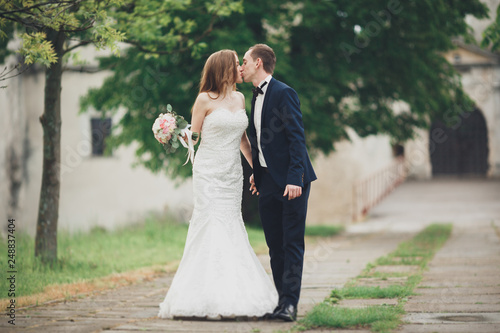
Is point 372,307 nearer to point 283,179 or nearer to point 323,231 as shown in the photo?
point 283,179

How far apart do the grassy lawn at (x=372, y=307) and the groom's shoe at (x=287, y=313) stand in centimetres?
9

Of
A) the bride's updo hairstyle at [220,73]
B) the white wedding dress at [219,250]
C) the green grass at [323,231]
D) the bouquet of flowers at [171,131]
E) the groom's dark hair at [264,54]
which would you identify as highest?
the groom's dark hair at [264,54]

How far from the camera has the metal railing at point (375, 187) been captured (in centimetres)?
2066

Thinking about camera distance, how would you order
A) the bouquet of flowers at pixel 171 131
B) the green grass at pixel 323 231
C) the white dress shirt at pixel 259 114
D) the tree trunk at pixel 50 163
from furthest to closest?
the green grass at pixel 323 231, the tree trunk at pixel 50 163, the bouquet of flowers at pixel 171 131, the white dress shirt at pixel 259 114

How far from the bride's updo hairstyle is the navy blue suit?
33 centimetres

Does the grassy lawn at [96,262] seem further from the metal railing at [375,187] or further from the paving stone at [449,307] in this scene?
the metal railing at [375,187]

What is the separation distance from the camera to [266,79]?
473cm

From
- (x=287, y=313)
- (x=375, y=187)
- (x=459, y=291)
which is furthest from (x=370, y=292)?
(x=375, y=187)

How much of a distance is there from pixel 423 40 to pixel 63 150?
11.9 m

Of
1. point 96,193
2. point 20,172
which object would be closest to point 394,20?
point 96,193

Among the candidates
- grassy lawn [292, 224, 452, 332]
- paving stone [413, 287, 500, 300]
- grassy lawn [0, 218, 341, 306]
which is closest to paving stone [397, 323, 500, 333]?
grassy lawn [292, 224, 452, 332]

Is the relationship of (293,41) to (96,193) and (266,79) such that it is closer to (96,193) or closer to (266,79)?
(266,79)

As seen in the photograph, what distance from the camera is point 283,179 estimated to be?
456 cm

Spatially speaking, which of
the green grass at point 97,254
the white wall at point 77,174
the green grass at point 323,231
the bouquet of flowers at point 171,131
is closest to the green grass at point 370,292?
the bouquet of flowers at point 171,131
